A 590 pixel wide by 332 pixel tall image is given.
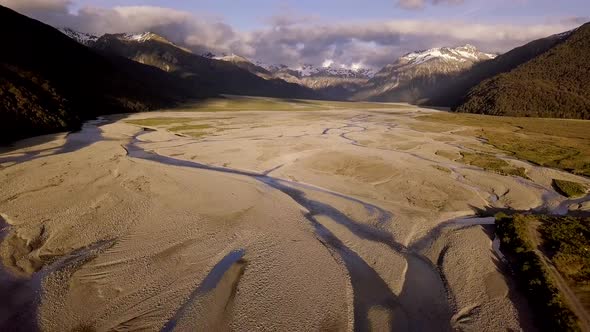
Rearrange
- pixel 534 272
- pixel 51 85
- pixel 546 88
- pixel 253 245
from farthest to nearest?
pixel 546 88 < pixel 51 85 < pixel 253 245 < pixel 534 272

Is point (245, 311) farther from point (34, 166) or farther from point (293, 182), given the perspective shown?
point (34, 166)

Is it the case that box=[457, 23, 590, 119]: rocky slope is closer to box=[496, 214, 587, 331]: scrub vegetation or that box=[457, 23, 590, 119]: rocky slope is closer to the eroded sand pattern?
the eroded sand pattern

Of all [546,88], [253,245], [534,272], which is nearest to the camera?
[534,272]

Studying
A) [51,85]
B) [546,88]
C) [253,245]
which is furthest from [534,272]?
[546,88]

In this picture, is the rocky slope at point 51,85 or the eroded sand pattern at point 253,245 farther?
the rocky slope at point 51,85

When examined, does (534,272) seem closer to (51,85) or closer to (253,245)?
(253,245)

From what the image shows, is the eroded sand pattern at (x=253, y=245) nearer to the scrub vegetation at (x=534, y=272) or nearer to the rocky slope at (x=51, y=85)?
the scrub vegetation at (x=534, y=272)

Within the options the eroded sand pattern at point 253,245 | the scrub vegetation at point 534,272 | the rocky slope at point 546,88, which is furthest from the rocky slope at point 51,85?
the rocky slope at point 546,88
